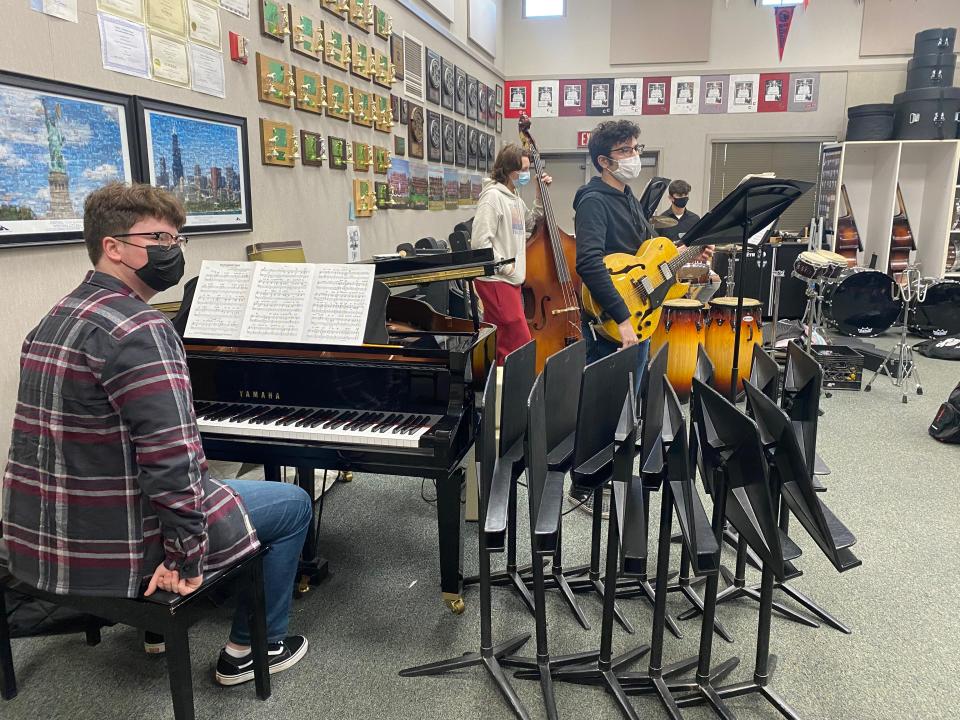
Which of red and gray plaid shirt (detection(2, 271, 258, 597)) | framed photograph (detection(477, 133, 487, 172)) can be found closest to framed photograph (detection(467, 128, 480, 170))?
framed photograph (detection(477, 133, 487, 172))

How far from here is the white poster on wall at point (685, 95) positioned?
329 inches

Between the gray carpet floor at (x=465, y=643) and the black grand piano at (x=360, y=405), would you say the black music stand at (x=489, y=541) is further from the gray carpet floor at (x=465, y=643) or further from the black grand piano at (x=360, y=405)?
the black grand piano at (x=360, y=405)

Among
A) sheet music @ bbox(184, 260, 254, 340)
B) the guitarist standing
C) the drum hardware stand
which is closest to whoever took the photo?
sheet music @ bbox(184, 260, 254, 340)

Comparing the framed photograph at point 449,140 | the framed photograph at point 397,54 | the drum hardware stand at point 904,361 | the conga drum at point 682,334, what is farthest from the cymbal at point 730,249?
the framed photograph at point 397,54

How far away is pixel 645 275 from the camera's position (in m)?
3.57

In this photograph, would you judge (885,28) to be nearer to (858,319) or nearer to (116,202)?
(858,319)

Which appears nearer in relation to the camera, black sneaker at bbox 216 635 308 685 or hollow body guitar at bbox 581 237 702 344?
black sneaker at bbox 216 635 308 685

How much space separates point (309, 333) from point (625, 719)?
1507 mm

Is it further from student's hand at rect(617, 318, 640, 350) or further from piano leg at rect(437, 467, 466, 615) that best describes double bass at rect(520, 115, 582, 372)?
piano leg at rect(437, 467, 466, 615)

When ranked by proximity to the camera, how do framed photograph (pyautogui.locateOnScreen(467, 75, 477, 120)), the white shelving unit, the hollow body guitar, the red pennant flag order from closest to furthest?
the hollow body guitar
framed photograph (pyautogui.locateOnScreen(467, 75, 477, 120))
the white shelving unit
the red pennant flag

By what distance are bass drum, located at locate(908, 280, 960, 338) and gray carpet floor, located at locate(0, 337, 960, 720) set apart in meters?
4.70

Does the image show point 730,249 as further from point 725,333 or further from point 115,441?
point 115,441

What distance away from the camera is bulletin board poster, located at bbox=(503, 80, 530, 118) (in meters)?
8.67

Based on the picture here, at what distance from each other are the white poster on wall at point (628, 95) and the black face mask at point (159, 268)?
25.9ft
